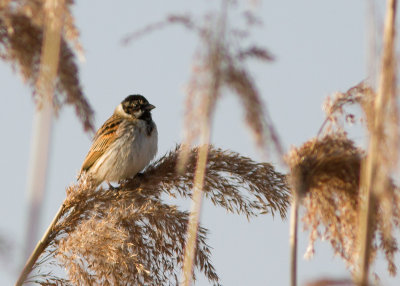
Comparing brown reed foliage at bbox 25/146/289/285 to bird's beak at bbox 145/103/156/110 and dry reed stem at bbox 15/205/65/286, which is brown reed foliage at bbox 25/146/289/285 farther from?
bird's beak at bbox 145/103/156/110

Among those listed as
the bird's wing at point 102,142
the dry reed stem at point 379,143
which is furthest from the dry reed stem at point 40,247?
the bird's wing at point 102,142

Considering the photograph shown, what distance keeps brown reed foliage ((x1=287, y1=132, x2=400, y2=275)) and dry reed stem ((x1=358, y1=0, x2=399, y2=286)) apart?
Result: 0.89 meters

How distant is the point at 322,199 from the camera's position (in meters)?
3.25

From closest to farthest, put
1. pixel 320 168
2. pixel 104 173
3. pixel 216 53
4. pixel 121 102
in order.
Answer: pixel 216 53 < pixel 320 168 < pixel 104 173 < pixel 121 102

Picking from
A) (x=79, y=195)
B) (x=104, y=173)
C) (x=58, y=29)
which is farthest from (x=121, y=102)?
(x=58, y=29)

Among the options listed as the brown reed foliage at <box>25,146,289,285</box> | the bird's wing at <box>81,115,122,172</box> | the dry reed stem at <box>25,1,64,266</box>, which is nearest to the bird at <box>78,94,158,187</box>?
the bird's wing at <box>81,115,122,172</box>

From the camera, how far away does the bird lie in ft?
18.8

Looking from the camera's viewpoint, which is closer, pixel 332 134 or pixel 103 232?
pixel 103 232

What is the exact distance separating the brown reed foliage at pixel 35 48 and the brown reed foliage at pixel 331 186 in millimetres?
1296

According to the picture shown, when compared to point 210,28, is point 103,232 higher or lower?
lower

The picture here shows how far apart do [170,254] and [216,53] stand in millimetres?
1594

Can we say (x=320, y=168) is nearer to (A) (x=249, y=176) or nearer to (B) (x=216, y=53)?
(A) (x=249, y=176)

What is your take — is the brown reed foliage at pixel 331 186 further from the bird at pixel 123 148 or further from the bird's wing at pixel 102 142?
the bird's wing at pixel 102 142

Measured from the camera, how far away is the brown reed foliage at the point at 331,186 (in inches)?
123
